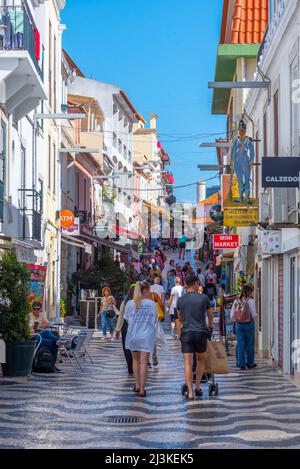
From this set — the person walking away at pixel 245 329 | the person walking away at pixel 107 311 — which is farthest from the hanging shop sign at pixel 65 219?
the person walking away at pixel 245 329

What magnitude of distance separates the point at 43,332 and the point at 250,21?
2006cm

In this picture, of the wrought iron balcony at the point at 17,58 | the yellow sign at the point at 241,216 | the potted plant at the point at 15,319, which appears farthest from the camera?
the yellow sign at the point at 241,216

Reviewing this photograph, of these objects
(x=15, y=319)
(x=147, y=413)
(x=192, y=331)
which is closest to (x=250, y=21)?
(x=15, y=319)

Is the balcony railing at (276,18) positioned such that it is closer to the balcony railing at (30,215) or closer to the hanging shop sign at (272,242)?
the hanging shop sign at (272,242)

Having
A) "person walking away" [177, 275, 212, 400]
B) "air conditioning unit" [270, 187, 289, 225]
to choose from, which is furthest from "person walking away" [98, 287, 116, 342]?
"person walking away" [177, 275, 212, 400]

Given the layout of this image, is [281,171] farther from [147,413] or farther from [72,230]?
[72,230]

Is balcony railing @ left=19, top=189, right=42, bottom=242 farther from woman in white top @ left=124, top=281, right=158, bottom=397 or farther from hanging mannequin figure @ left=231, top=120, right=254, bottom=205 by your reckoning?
woman in white top @ left=124, top=281, right=158, bottom=397

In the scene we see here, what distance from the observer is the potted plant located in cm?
1675

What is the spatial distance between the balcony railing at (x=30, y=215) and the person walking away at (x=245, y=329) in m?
7.23

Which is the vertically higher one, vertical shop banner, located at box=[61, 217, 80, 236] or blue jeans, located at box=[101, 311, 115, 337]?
vertical shop banner, located at box=[61, 217, 80, 236]

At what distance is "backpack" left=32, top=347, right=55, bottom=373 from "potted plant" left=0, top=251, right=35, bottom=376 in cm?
67

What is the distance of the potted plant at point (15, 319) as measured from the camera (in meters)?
16.8

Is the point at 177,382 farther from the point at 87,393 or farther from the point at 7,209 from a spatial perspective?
the point at 7,209
